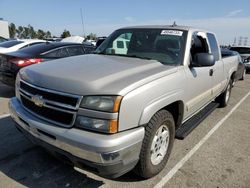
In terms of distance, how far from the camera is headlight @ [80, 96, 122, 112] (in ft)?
7.98

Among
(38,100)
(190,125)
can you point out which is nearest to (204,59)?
(190,125)

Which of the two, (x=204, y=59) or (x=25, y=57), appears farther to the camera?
(x=25, y=57)

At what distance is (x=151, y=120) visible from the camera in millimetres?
2803

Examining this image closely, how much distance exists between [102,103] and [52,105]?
55 centimetres

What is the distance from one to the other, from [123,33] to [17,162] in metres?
2.62

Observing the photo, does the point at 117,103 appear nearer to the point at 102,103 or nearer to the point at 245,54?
the point at 102,103

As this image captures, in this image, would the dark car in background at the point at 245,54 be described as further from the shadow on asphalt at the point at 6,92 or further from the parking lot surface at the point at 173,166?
the shadow on asphalt at the point at 6,92

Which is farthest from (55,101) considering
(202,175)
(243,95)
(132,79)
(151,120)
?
(243,95)

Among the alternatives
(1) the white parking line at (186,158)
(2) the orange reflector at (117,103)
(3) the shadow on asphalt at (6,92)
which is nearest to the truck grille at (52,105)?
(2) the orange reflector at (117,103)

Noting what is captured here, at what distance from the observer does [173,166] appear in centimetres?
351

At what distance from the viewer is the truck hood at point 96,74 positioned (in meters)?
2.55

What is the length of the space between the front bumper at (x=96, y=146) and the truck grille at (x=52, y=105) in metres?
0.08

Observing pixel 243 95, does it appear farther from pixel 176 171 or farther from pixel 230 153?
pixel 176 171

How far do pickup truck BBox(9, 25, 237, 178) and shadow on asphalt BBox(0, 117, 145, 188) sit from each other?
51cm
